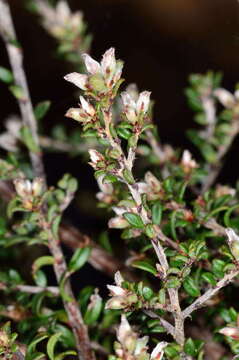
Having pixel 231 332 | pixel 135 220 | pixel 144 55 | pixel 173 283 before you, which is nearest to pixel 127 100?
pixel 135 220

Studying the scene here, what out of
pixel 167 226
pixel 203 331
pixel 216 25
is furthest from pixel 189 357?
pixel 216 25

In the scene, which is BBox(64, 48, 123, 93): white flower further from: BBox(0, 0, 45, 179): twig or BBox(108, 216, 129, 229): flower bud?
BBox(0, 0, 45, 179): twig

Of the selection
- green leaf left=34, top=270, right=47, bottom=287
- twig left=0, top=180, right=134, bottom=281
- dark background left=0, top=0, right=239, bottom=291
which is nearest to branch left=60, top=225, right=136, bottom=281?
twig left=0, top=180, right=134, bottom=281

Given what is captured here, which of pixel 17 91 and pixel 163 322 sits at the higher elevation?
pixel 17 91

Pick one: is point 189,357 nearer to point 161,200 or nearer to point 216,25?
point 161,200

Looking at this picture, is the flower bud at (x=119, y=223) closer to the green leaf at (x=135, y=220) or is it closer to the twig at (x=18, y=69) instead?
the green leaf at (x=135, y=220)

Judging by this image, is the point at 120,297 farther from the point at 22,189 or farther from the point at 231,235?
the point at 22,189
